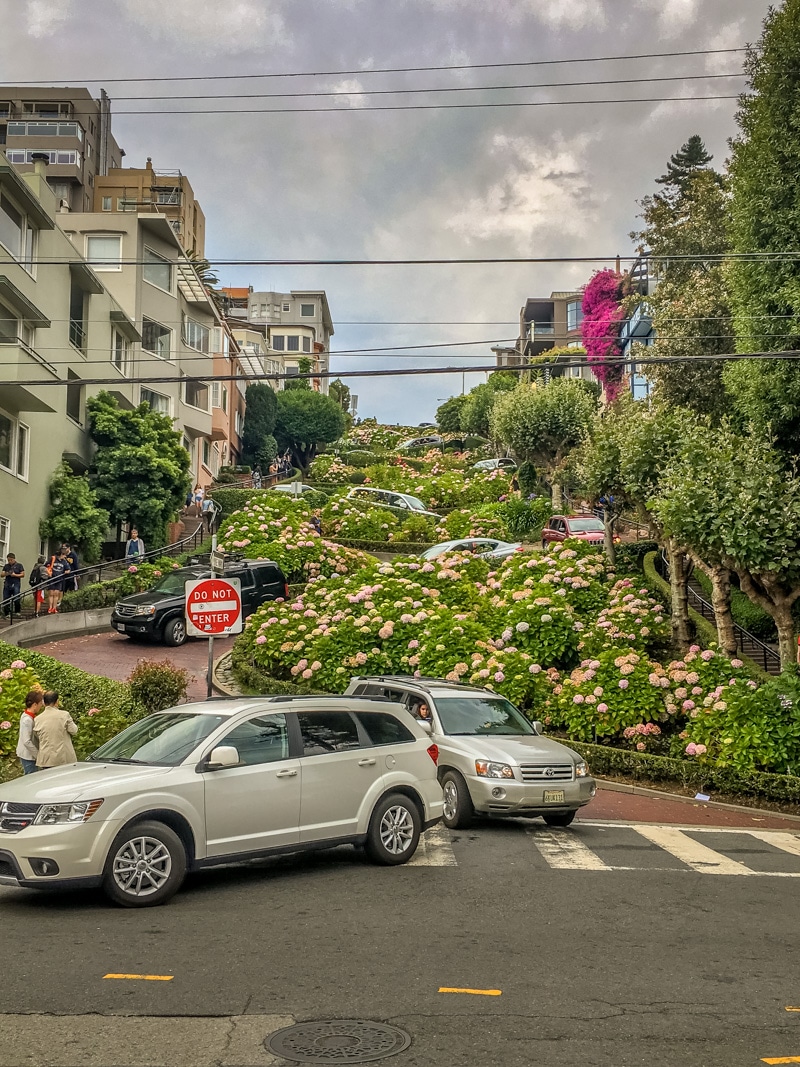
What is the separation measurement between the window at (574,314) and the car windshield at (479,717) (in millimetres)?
86706

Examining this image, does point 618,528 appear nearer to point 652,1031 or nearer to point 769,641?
point 769,641

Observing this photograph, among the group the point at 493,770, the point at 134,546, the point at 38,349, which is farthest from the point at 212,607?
the point at 38,349

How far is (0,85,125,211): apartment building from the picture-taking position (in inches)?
3118

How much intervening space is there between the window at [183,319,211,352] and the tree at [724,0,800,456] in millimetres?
33851

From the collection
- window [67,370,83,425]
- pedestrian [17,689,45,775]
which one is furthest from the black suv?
pedestrian [17,689,45,775]

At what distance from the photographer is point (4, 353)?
28.6 m

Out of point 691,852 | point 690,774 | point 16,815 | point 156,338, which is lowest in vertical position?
point 691,852

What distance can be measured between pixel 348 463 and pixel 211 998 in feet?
234

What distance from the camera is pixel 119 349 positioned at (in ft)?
138

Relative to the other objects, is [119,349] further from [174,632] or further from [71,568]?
[174,632]

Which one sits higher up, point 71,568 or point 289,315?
point 289,315

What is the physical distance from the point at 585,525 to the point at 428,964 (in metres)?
30.7

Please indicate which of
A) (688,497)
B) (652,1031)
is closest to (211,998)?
(652,1031)

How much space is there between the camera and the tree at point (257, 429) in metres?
79.6
